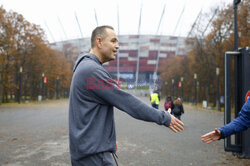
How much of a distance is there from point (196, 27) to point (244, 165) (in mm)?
21847

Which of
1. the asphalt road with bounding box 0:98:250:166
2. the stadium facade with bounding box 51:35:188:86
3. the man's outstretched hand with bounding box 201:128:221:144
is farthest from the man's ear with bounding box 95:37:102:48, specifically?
the stadium facade with bounding box 51:35:188:86

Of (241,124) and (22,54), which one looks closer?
(241,124)

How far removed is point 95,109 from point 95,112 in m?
0.02

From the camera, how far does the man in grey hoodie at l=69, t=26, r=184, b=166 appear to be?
1.61 metres

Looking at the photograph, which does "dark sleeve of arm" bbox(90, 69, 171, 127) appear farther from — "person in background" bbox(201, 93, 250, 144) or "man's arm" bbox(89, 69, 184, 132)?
"person in background" bbox(201, 93, 250, 144)

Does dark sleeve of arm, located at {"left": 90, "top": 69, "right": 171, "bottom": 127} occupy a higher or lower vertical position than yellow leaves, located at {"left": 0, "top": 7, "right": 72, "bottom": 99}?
lower

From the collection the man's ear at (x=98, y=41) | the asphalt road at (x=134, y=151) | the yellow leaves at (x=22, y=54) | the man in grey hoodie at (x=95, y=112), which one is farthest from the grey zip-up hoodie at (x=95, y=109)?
the yellow leaves at (x=22, y=54)

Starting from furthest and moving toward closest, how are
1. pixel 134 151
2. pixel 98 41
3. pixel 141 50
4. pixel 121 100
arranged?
pixel 141 50 < pixel 134 151 < pixel 98 41 < pixel 121 100

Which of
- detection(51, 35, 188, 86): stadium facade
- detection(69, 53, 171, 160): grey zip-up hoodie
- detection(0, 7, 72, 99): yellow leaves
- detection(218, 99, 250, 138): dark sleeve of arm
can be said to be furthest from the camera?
detection(51, 35, 188, 86): stadium facade

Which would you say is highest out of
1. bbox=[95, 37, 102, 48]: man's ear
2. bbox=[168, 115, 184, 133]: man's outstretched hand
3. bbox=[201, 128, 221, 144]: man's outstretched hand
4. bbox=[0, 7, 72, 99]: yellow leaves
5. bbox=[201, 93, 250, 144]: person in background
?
bbox=[0, 7, 72, 99]: yellow leaves

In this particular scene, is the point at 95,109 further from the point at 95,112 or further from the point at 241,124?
the point at 241,124

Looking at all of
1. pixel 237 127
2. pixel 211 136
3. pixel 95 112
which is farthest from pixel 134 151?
pixel 95 112

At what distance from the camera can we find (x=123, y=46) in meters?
76.3

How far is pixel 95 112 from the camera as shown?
5.34ft
